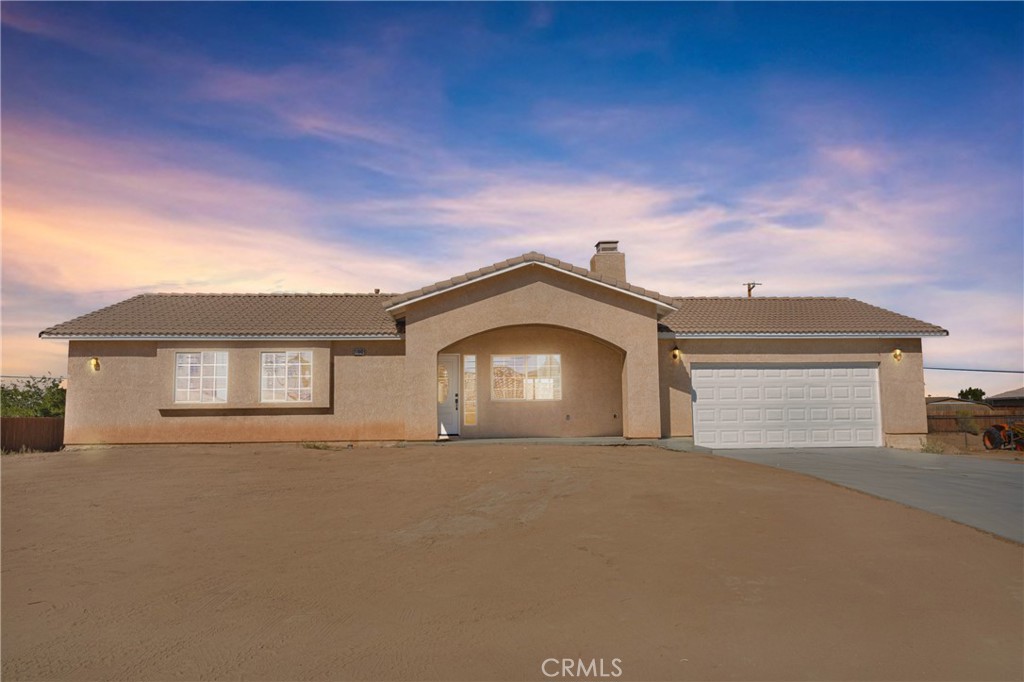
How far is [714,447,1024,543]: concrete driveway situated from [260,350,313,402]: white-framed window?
33.4 ft

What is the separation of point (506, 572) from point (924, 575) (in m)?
3.73

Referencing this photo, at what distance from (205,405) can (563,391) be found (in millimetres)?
9010

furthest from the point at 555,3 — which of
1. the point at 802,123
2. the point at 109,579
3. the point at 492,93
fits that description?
the point at 109,579

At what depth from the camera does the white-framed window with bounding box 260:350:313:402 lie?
15.6 metres

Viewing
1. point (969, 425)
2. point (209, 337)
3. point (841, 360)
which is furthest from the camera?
point (969, 425)

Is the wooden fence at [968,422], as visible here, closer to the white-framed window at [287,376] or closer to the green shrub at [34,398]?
the white-framed window at [287,376]

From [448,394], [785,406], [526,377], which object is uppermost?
[526,377]

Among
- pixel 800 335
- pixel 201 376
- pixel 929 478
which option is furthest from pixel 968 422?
pixel 201 376

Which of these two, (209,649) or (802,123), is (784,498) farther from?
(802,123)

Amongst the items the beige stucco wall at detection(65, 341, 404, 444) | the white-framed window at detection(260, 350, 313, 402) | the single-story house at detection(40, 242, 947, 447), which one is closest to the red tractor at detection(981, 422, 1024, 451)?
the single-story house at detection(40, 242, 947, 447)

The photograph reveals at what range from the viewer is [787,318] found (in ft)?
57.8

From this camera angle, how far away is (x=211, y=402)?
50.8 ft

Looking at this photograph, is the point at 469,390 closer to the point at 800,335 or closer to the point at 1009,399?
the point at 800,335

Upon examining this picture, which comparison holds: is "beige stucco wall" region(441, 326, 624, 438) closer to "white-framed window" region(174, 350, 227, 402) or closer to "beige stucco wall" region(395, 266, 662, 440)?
"beige stucco wall" region(395, 266, 662, 440)
